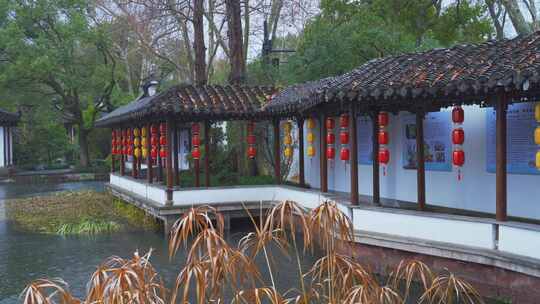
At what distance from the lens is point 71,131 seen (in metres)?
35.4

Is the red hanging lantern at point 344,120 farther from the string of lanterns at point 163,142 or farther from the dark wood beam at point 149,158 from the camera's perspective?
the dark wood beam at point 149,158

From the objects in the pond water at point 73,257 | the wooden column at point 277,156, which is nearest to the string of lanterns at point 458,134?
the pond water at point 73,257

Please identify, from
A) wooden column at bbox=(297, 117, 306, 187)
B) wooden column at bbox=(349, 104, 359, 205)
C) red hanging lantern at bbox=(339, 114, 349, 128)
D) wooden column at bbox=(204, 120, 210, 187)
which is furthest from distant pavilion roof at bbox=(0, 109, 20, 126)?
wooden column at bbox=(349, 104, 359, 205)

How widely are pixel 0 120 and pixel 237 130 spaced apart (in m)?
15.7

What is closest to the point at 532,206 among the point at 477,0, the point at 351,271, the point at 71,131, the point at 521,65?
the point at 521,65

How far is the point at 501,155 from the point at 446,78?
1.12 meters

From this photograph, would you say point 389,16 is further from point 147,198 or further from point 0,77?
point 0,77

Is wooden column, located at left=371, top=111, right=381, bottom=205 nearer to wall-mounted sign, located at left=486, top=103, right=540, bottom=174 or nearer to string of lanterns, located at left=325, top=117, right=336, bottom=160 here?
string of lanterns, located at left=325, top=117, right=336, bottom=160

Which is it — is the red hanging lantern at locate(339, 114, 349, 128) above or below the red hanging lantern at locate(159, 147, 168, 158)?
above

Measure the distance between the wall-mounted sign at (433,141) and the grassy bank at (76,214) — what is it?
5.82m

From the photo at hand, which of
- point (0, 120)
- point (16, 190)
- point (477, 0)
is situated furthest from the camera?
point (0, 120)

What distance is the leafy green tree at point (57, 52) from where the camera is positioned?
24266 mm

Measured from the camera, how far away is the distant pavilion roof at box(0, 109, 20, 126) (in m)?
26.9

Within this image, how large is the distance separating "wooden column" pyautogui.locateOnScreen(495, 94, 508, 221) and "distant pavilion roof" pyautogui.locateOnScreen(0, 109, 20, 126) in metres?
25.2
